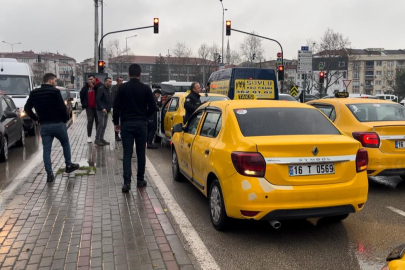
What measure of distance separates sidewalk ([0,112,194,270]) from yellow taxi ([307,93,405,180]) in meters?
3.46

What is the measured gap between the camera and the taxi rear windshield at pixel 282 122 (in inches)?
186

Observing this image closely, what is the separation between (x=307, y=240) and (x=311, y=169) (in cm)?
86

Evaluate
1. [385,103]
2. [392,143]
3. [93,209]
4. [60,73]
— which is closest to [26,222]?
[93,209]

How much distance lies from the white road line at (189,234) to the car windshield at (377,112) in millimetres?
3521

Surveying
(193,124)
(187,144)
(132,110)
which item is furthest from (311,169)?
(132,110)

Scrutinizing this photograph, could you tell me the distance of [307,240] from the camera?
4570mm

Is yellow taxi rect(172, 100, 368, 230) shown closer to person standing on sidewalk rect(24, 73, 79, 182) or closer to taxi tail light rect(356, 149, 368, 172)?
taxi tail light rect(356, 149, 368, 172)

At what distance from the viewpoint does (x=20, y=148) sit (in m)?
11.4

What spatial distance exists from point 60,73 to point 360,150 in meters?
161

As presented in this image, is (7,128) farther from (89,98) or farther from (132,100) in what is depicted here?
(132,100)

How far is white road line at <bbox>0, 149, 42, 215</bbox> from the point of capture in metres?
5.96

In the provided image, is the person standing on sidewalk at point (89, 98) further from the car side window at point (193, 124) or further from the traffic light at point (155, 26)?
the traffic light at point (155, 26)

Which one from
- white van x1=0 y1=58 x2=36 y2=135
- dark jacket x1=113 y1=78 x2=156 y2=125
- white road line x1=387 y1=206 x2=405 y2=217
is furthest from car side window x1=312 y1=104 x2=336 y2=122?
white van x1=0 y1=58 x2=36 y2=135

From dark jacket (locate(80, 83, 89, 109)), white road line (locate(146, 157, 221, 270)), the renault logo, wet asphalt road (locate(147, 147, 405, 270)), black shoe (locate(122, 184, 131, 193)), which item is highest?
dark jacket (locate(80, 83, 89, 109))
